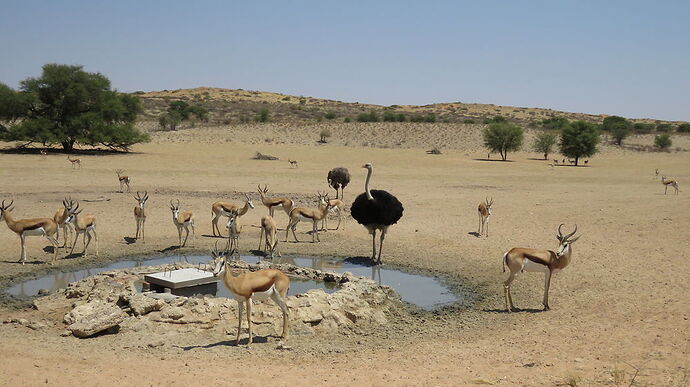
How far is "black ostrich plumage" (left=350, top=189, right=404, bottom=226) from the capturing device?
675 inches

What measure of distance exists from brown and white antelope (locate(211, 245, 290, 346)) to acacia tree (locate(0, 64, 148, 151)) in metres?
36.6

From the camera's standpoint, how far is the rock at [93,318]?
10.8 meters

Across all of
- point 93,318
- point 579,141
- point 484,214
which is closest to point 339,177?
point 484,214

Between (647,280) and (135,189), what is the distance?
22114 mm

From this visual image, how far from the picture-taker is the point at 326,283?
14781 millimetres

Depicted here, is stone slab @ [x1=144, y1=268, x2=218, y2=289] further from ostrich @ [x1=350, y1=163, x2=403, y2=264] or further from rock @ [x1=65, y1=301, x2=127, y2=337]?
ostrich @ [x1=350, y1=163, x2=403, y2=264]

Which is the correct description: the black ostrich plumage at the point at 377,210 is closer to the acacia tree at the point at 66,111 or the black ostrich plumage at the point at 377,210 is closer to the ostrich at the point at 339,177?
the ostrich at the point at 339,177

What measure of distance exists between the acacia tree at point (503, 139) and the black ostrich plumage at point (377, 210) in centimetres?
3865

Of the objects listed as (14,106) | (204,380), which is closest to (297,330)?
(204,380)

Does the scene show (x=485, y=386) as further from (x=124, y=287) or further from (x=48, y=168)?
(x=48, y=168)

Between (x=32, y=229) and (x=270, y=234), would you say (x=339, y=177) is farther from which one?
(x=32, y=229)

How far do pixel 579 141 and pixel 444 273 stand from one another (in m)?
41.5

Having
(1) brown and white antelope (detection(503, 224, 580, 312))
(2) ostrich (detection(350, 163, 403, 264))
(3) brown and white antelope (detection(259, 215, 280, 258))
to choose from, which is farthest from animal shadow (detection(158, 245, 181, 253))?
(1) brown and white antelope (detection(503, 224, 580, 312))

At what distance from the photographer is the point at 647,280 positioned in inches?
→ 581
